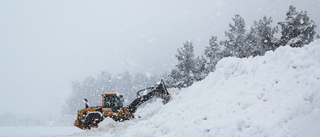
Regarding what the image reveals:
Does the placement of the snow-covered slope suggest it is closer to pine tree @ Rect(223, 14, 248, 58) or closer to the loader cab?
the loader cab

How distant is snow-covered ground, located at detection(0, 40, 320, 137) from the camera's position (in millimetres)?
5695

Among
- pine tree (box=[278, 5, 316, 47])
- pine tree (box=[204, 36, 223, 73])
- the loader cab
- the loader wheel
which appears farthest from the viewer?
pine tree (box=[204, 36, 223, 73])

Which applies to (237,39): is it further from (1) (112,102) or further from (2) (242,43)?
(1) (112,102)

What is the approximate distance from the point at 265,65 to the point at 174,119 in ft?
13.9

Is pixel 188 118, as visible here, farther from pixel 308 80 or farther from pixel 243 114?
pixel 308 80

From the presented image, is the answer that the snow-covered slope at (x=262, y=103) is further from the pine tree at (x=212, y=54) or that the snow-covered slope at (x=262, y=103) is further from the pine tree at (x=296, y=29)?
the pine tree at (x=212, y=54)

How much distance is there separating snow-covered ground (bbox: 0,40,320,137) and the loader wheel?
8.62 meters

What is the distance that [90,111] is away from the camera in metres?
18.2

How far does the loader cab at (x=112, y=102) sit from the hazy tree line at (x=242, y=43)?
19370mm

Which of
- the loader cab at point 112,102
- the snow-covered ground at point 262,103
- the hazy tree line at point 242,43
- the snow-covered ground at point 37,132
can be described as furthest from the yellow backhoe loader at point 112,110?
the hazy tree line at point 242,43

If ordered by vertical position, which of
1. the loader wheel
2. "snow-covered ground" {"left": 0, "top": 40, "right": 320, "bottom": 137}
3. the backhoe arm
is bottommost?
"snow-covered ground" {"left": 0, "top": 40, "right": 320, "bottom": 137}

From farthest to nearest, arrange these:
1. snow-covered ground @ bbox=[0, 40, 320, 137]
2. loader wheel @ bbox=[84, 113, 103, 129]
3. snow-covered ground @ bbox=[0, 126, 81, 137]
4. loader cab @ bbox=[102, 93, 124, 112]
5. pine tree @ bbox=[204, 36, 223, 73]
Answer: pine tree @ bbox=[204, 36, 223, 73]
loader cab @ bbox=[102, 93, 124, 112]
loader wheel @ bbox=[84, 113, 103, 129]
snow-covered ground @ bbox=[0, 126, 81, 137]
snow-covered ground @ bbox=[0, 40, 320, 137]

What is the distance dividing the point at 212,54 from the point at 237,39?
4710 millimetres

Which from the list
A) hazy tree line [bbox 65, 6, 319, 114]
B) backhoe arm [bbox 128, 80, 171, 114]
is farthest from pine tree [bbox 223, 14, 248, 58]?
backhoe arm [bbox 128, 80, 171, 114]
